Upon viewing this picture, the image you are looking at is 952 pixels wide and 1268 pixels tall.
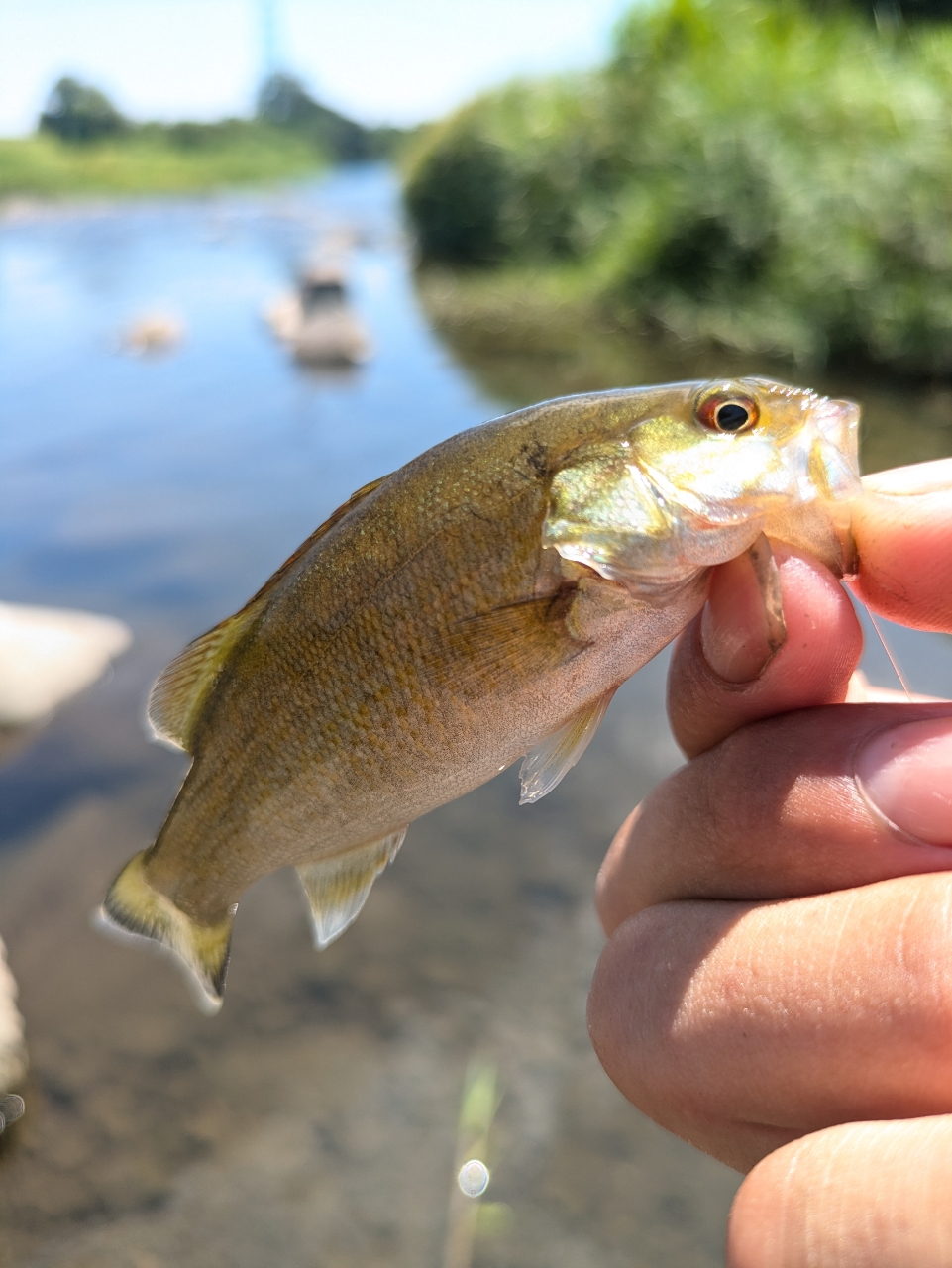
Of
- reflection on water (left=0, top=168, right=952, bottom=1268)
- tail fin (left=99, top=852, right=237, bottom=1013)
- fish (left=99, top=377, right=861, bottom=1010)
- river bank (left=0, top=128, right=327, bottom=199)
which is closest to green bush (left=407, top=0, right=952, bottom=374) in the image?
reflection on water (left=0, top=168, right=952, bottom=1268)

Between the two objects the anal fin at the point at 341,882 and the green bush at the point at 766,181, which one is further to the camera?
the green bush at the point at 766,181

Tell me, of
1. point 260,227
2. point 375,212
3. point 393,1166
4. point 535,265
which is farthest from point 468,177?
point 393,1166

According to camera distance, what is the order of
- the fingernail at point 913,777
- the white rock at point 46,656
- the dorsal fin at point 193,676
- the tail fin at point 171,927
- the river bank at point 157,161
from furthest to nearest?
the river bank at point 157,161 → the white rock at point 46,656 → the tail fin at point 171,927 → the dorsal fin at point 193,676 → the fingernail at point 913,777

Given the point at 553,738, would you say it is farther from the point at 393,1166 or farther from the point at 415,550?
the point at 393,1166

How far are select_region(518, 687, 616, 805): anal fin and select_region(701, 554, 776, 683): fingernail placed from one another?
8.1 inches

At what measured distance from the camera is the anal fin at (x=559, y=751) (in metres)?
1.71

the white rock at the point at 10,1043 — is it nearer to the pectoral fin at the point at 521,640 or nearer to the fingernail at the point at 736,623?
the pectoral fin at the point at 521,640

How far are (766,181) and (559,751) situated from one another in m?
14.0

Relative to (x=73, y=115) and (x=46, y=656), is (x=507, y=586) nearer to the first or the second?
(x=46, y=656)

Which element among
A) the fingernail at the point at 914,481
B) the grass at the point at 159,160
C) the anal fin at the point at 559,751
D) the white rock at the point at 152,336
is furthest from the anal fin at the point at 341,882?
the grass at the point at 159,160

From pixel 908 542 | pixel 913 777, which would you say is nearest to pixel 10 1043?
pixel 913 777

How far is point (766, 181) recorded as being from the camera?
1341cm

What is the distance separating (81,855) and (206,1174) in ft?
7.01

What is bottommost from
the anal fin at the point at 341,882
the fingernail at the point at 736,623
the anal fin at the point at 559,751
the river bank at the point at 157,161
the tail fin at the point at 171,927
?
the river bank at the point at 157,161
